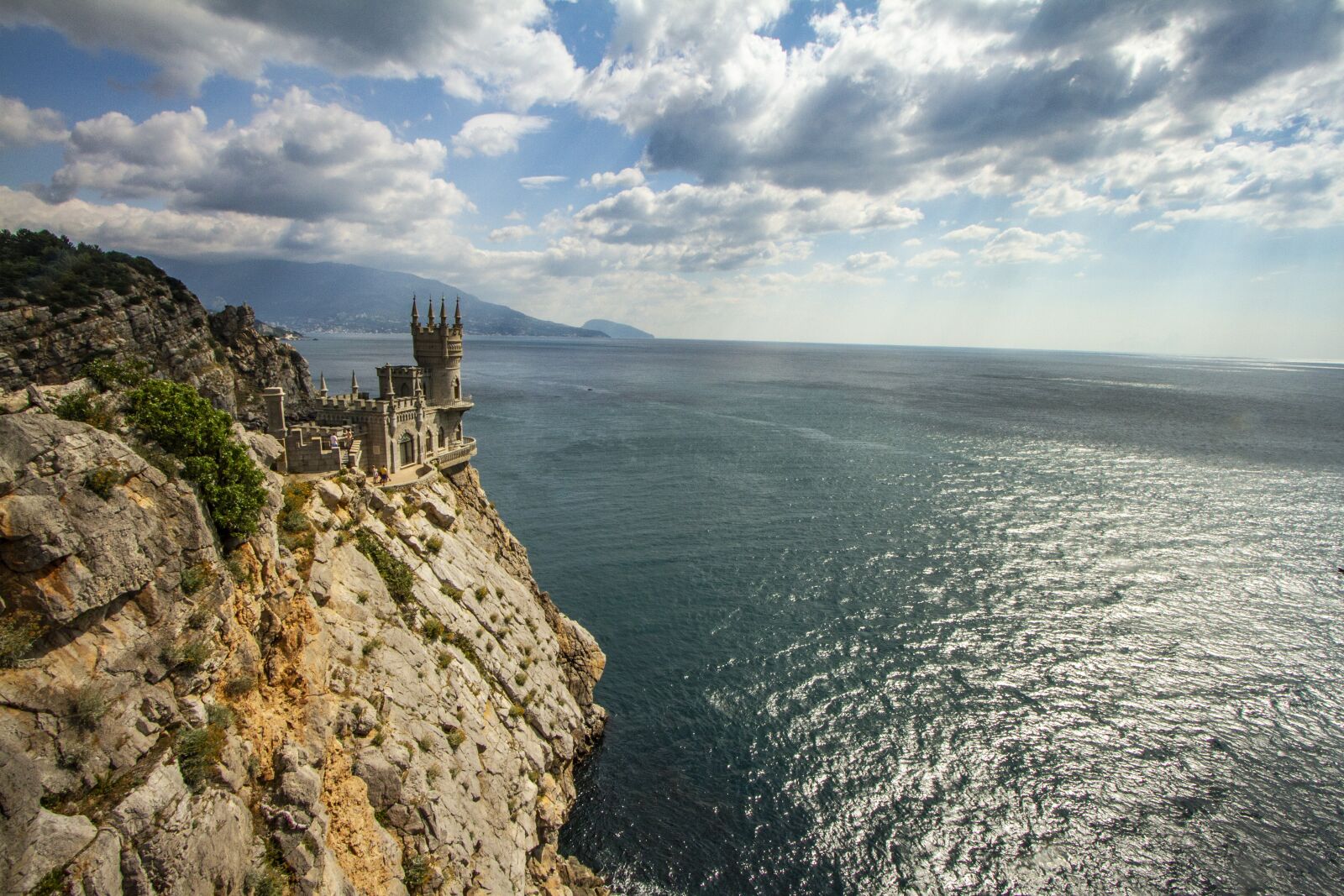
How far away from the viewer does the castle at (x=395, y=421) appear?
34344mm

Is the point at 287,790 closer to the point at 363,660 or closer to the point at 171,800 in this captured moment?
the point at 171,800

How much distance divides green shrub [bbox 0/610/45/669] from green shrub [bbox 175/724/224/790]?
3.88 metres

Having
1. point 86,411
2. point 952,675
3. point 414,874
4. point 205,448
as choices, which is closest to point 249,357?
point 205,448

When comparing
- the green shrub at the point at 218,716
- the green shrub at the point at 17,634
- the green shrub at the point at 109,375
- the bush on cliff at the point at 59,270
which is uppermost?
the bush on cliff at the point at 59,270

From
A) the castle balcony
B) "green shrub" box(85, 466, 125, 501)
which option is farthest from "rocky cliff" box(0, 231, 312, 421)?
"green shrub" box(85, 466, 125, 501)

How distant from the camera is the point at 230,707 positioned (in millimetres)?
17359

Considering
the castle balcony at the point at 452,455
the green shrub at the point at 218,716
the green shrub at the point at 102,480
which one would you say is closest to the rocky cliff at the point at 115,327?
the castle balcony at the point at 452,455

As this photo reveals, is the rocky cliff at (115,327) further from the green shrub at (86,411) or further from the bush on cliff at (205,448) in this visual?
the green shrub at (86,411)

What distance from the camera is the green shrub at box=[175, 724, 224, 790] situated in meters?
15.1

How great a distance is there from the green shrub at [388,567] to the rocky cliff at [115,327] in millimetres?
48801

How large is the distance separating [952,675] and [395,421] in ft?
143

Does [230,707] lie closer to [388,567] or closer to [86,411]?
[86,411]

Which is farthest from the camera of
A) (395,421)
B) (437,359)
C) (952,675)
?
(437,359)

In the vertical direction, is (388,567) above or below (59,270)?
below
